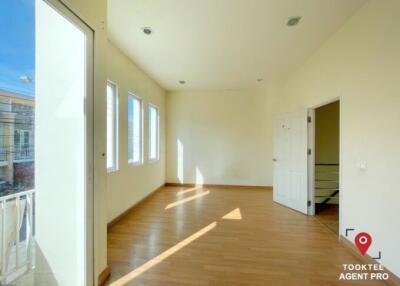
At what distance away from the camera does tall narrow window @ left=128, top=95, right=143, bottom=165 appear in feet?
13.8

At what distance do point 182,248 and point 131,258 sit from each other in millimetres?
625

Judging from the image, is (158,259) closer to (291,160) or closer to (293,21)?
(291,160)

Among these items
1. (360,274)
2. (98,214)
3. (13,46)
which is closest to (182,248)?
(98,214)

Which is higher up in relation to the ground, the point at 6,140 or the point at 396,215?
the point at 6,140

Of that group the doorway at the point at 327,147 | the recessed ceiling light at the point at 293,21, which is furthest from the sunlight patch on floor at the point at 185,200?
the recessed ceiling light at the point at 293,21

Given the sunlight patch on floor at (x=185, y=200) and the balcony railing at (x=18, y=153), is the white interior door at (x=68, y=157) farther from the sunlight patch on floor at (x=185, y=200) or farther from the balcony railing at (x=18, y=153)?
the sunlight patch on floor at (x=185, y=200)

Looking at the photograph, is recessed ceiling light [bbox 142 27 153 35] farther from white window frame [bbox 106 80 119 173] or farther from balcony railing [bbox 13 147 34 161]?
balcony railing [bbox 13 147 34 161]

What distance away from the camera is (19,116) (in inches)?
61.4

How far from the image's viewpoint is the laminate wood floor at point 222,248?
7.01 ft

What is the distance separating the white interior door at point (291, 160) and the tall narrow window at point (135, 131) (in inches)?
124

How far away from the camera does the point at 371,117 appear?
91.8 inches

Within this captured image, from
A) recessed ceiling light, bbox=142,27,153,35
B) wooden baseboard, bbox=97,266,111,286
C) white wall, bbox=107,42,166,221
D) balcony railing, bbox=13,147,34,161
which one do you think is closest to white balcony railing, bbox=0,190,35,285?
balcony railing, bbox=13,147,34,161

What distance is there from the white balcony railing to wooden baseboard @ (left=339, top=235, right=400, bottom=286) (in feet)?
11.1

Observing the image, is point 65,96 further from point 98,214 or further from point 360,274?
point 360,274
